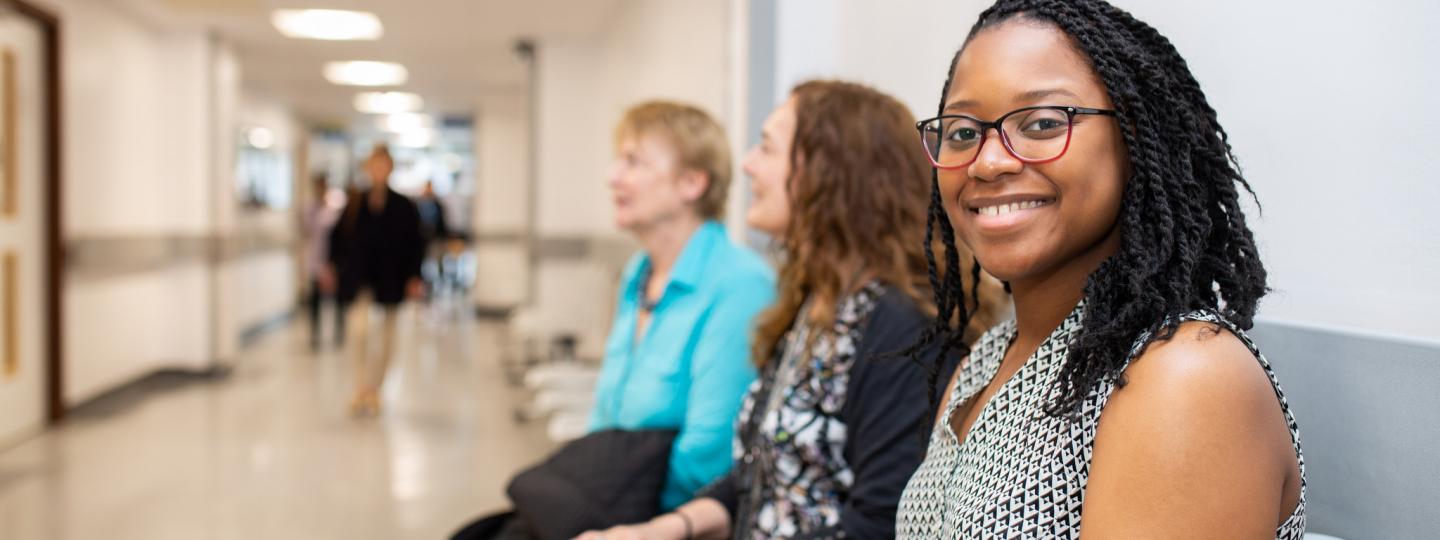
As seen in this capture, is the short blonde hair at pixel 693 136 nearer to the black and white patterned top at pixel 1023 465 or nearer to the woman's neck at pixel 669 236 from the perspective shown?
the woman's neck at pixel 669 236

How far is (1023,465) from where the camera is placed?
0.94 meters

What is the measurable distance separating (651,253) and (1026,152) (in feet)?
5.40

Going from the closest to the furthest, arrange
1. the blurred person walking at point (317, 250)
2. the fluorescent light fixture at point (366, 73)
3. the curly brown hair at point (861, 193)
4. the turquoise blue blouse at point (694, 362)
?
the curly brown hair at point (861, 193) → the turquoise blue blouse at point (694, 362) → the blurred person walking at point (317, 250) → the fluorescent light fixture at point (366, 73)

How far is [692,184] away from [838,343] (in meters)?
0.94

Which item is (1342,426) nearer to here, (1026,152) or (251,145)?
(1026,152)

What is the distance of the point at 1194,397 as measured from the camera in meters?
0.80

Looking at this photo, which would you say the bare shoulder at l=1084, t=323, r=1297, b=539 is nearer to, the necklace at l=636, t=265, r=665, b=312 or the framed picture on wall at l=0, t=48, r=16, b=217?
the necklace at l=636, t=265, r=665, b=312

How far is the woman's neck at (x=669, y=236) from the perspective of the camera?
2496 mm

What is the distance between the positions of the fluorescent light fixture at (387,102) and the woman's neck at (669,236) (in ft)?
35.6

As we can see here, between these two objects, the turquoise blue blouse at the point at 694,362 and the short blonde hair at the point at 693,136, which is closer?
the turquoise blue blouse at the point at 694,362

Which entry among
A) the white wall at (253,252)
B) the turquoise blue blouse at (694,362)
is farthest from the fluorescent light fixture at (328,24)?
the turquoise blue blouse at (694,362)

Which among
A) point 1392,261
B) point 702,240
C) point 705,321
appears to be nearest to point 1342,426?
point 1392,261

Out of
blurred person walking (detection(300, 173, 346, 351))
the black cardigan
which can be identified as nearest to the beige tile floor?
the black cardigan

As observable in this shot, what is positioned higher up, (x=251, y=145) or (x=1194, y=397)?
(x=251, y=145)
